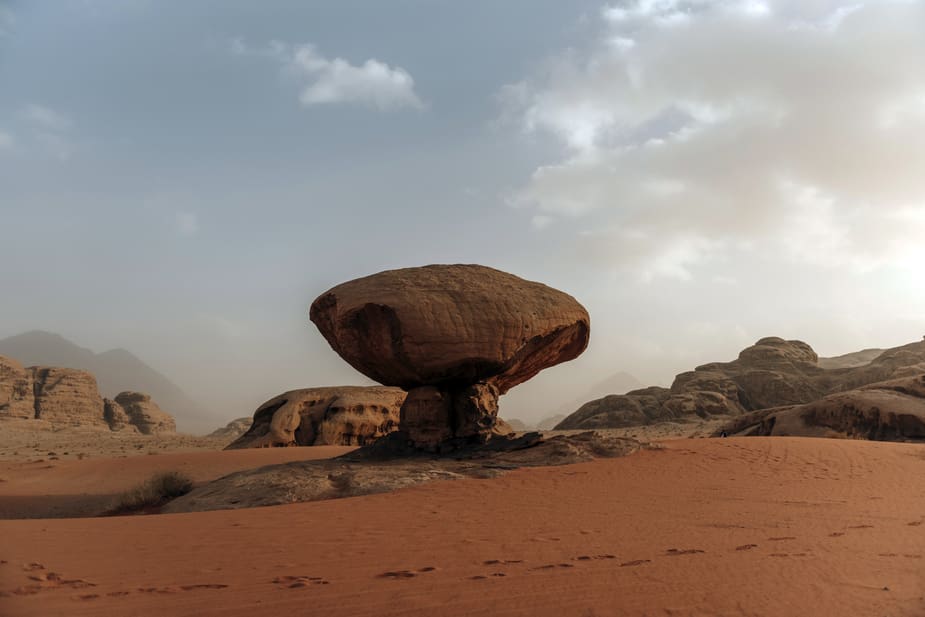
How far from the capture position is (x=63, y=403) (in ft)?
144

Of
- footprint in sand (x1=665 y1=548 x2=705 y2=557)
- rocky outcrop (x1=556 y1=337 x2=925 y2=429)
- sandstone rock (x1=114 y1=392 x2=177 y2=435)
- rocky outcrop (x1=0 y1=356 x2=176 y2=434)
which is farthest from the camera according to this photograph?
sandstone rock (x1=114 y1=392 x2=177 y2=435)

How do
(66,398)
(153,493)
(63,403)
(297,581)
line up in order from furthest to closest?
(66,398) → (63,403) → (153,493) → (297,581)

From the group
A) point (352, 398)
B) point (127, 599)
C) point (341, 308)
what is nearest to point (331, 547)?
point (127, 599)

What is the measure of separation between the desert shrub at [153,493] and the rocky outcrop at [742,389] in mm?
25676

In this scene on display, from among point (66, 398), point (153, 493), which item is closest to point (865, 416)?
point (153, 493)

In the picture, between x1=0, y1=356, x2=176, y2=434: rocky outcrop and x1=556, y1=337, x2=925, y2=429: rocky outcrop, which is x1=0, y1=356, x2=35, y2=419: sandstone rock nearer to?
x1=0, y1=356, x2=176, y2=434: rocky outcrop

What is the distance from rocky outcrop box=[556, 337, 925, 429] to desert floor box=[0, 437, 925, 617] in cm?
2412

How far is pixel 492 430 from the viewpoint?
1341 cm

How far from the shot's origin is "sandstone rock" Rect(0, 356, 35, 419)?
4129 centimetres

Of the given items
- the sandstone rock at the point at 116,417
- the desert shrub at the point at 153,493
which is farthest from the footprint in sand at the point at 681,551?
the sandstone rock at the point at 116,417

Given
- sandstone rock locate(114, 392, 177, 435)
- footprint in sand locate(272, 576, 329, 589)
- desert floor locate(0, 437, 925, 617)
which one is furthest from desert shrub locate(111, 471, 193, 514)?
sandstone rock locate(114, 392, 177, 435)

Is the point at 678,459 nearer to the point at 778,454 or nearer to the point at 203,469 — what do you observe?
the point at 778,454

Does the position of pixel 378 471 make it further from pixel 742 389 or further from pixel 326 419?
pixel 742 389

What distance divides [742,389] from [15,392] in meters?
52.4
